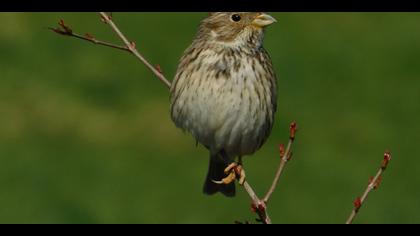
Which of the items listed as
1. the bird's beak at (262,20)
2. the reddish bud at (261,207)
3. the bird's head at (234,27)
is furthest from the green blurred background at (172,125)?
the reddish bud at (261,207)

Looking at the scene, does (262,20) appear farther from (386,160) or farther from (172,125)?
(172,125)

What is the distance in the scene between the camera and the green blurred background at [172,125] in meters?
10.6

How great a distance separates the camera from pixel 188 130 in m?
7.38

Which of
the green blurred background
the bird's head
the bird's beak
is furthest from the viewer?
the green blurred background

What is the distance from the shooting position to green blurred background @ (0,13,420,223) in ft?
34.7

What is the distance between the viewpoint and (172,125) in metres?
12.0

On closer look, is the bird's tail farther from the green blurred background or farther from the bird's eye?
the green blurred background

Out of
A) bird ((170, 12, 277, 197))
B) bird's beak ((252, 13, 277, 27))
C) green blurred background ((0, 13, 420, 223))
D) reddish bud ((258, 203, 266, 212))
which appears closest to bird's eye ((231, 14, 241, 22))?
bird ((170, 12, 277, 197))

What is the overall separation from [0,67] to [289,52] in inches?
104

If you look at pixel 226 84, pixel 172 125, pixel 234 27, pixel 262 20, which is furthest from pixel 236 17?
pixel 172 125

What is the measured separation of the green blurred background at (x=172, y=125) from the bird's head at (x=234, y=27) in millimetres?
2932

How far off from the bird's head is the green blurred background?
2.93 metres

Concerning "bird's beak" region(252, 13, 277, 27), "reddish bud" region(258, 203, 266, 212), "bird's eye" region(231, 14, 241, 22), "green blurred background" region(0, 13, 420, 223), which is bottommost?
"green blurred background" region(0, 13, 420, 223)

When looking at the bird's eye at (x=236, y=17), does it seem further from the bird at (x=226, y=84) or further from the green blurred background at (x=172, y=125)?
the green blurred background at (x=172, y=125)
